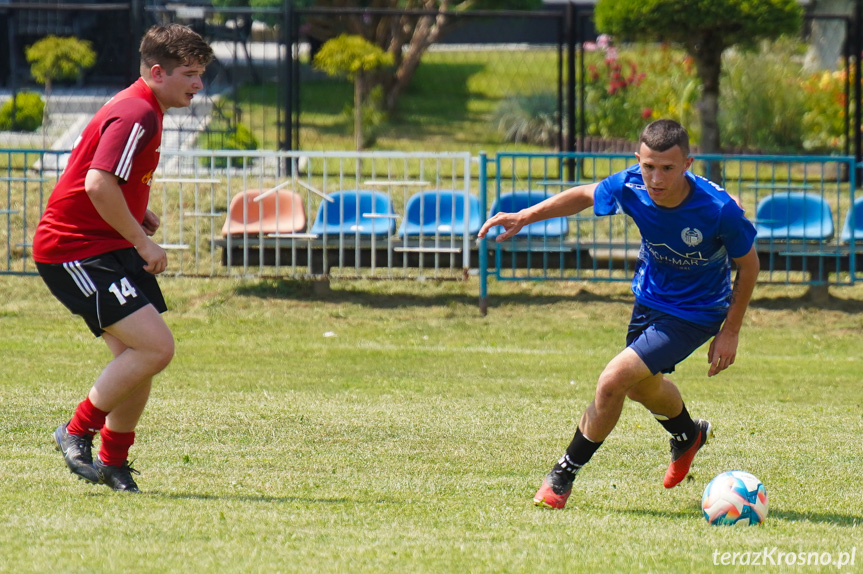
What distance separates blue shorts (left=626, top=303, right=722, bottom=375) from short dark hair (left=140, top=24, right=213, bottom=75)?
2.28 m

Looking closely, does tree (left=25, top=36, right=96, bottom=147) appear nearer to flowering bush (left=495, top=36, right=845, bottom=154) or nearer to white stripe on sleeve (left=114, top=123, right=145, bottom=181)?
flowering bush (left=495, top=36, right=845, bottom=154)

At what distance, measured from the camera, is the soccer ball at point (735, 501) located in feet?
15.4

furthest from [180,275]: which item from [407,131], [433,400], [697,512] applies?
[407,131]

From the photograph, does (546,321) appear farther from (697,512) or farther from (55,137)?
(55,137)

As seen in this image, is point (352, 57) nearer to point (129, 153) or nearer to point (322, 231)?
point (322, 231)

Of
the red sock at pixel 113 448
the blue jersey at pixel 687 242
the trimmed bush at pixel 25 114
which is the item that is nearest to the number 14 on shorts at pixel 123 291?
the red sock at pixel 113 448

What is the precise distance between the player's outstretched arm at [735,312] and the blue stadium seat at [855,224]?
6.42 metres

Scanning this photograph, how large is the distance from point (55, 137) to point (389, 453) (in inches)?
509

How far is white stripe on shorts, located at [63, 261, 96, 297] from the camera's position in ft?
15.7

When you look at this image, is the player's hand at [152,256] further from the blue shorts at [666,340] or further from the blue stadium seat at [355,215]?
the blue stadium seat at [355,215]

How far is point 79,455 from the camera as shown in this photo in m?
4.96

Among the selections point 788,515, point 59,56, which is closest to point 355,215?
point 59,56

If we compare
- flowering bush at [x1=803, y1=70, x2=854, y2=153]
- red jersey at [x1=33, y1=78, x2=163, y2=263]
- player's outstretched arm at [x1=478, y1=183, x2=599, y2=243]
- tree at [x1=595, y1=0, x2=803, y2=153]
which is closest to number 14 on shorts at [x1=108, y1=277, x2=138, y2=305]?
red jersey at [x1=33, y1=78, x2=163, y2=263]

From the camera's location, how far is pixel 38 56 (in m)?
16.1
